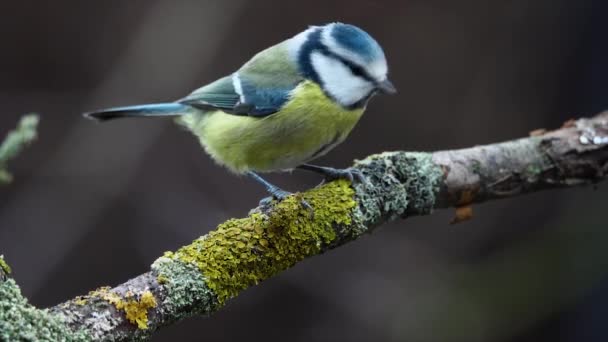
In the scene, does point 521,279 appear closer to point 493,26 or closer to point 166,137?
point 493,26

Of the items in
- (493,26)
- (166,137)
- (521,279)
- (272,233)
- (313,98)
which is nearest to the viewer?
(272,233)

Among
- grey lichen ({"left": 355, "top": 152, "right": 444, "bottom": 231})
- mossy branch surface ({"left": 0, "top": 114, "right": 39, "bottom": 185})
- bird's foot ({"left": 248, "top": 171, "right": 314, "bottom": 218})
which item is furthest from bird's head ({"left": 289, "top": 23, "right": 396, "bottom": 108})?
mossy branch surface ({"left": 0, "top": 114, "right": 39, "bottom": 185})

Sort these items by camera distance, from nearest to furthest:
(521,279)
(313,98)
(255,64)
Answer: (313,98) → (255,64) → (521,279)

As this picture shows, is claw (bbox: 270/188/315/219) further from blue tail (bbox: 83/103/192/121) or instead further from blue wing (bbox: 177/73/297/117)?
blue tail (bbox: 83/103/192/121)

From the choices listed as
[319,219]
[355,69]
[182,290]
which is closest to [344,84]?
[355,69]

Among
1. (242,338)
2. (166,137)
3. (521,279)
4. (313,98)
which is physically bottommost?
(242,338)

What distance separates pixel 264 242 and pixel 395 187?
1.29 ft

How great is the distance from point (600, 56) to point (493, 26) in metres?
0.43

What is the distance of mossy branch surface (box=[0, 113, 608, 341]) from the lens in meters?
1.01

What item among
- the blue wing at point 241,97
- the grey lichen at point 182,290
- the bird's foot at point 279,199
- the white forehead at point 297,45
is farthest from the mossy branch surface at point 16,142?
the white forehead at point 297,45

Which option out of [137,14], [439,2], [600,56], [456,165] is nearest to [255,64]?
[456,165]

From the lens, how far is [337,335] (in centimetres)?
251

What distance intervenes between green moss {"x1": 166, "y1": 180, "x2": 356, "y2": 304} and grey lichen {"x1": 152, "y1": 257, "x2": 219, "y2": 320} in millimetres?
13

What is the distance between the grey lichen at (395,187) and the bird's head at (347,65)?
0.54 feet
